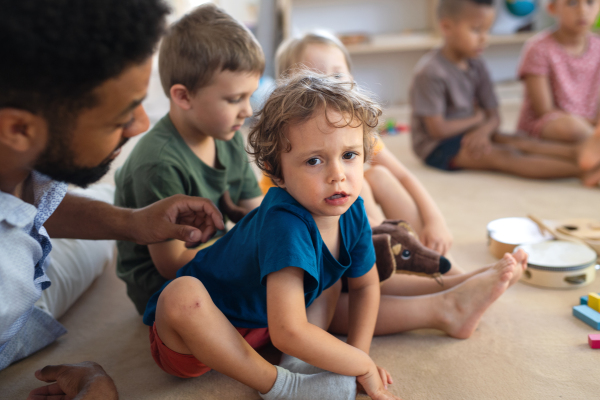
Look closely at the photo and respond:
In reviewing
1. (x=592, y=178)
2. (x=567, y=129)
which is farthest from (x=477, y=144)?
(x=592, y=178)

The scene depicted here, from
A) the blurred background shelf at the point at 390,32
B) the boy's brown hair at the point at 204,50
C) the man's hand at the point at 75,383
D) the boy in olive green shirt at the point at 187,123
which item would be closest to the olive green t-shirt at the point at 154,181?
the boy in olive green shirt at the point at 187,123

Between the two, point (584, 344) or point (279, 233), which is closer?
point (279, 233)

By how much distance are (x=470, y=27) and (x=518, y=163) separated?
0.59m

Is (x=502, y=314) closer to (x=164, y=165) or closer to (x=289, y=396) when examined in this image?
(x=289, y=396)

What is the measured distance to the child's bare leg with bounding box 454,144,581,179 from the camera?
1.93 m

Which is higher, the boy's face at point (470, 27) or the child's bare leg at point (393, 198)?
the boy's face at point (470, 27)

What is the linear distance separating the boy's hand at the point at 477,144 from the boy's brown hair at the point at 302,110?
4.50 ft

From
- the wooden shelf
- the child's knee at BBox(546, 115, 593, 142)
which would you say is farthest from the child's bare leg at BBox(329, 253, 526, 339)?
the wooden shelf

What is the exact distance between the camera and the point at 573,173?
75.5 inches

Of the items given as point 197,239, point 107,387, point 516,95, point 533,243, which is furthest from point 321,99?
point 516,95

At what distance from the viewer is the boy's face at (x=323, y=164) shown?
0.79 metres

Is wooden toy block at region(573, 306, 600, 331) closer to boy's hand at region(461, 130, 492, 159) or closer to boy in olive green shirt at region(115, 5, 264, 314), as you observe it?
boy in olive green shirt at region(115, 5, 264, 314)

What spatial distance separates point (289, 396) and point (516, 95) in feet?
9.96

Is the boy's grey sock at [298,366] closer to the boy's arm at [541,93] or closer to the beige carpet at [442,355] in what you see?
the beige carpet at [442,355]
